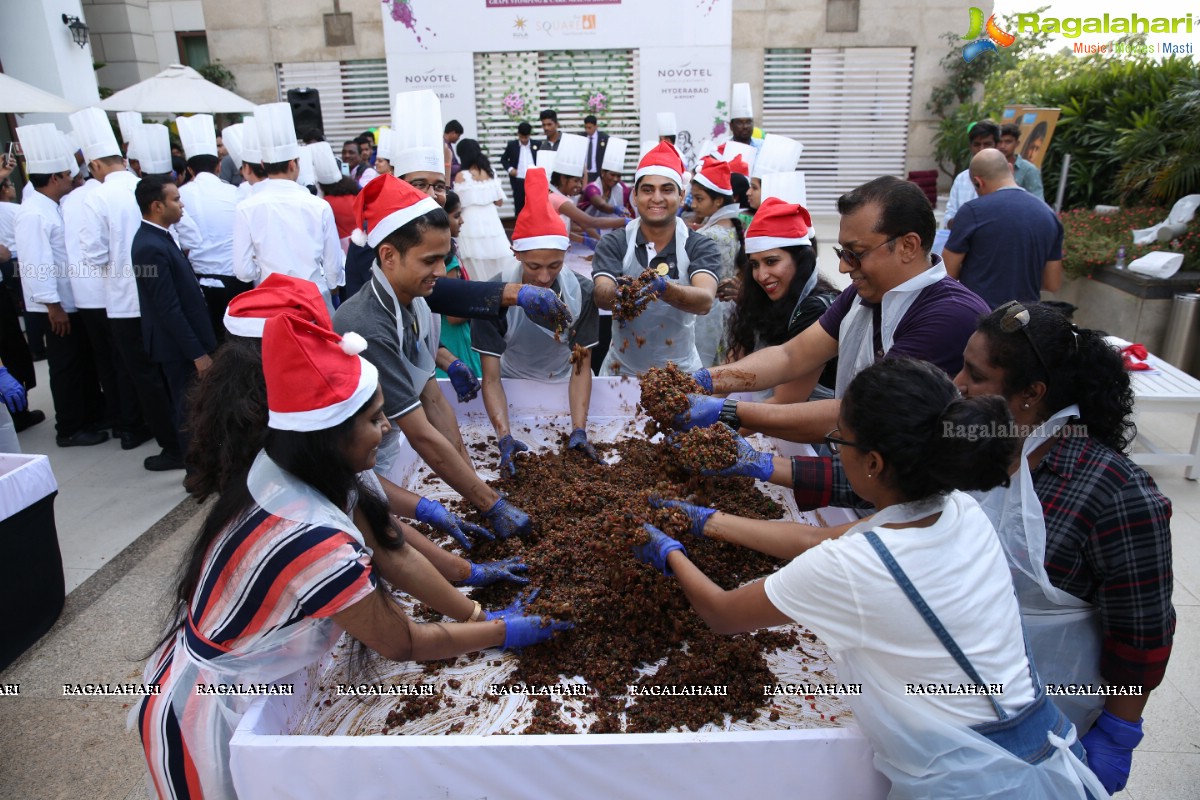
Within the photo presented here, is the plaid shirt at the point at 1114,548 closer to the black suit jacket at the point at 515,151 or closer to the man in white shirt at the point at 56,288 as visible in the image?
the man in white shirt at the point at 56,288

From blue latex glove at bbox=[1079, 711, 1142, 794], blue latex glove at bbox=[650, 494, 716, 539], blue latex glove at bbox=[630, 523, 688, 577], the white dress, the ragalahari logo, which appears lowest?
blue latex glove at bbox=[1079, 711, 1142, 794]

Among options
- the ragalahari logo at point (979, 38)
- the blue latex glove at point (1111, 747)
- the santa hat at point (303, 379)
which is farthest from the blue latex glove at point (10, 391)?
the ragalahari logo at point (979, 38)

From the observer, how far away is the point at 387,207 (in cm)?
236

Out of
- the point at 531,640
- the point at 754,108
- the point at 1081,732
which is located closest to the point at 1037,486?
the point at 1081,732

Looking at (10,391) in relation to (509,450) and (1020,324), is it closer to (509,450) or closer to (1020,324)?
(509,450)

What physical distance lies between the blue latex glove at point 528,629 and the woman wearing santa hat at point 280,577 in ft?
0.61

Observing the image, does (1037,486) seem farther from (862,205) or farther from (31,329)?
(31,329)

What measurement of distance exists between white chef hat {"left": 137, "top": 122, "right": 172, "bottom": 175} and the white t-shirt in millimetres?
5910

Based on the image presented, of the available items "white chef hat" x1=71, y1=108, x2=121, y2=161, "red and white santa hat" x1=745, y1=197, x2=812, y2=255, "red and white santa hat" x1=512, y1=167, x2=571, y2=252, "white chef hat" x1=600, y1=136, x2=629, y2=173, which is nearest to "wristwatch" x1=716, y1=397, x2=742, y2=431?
"red and white santa hat" x1=745, y1=197, x2=812, y2=255

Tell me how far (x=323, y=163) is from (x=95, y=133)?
1.94 metres

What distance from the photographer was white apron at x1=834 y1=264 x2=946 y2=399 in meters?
2.05

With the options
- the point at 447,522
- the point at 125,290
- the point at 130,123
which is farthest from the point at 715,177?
the point at 130,123

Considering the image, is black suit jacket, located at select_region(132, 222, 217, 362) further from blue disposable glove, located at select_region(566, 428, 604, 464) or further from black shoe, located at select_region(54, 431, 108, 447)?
blue disposable glove, located at select_region(566, 428, 604, 464)

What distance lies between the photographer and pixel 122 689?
264 centimetres
